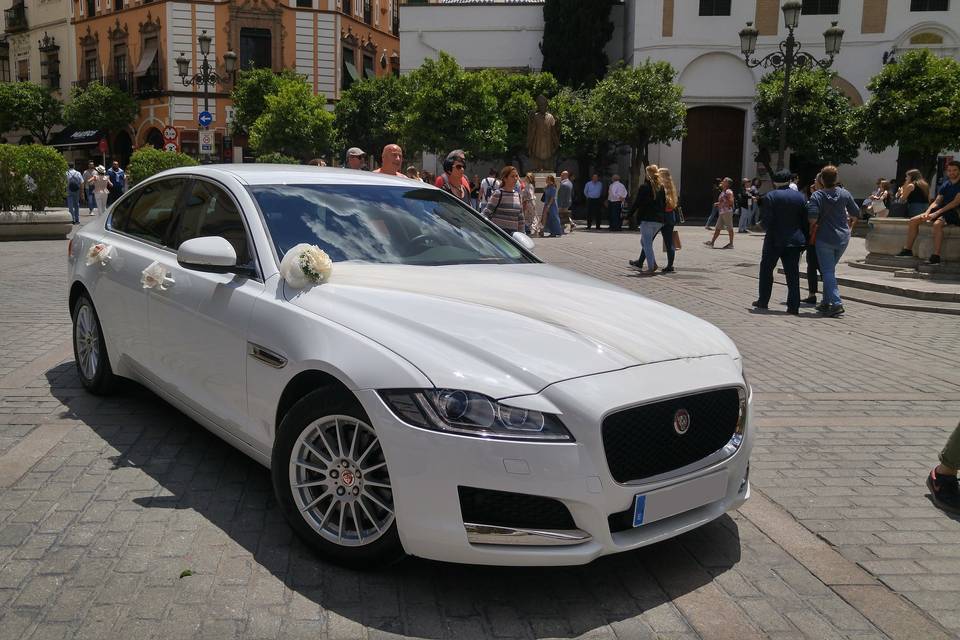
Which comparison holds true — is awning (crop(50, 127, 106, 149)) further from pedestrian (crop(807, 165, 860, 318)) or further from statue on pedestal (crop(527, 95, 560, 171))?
pedestrian (crop(807, 165, 860, 318))

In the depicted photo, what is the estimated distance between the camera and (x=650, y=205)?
1434 cm

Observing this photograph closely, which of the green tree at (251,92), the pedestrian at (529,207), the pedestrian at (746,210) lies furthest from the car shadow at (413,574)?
the green tree at (251,92)

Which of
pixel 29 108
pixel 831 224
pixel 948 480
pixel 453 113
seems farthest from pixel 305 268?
pixel 29 108

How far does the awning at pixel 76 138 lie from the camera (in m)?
47.9

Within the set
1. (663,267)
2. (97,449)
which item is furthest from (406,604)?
(663,267)

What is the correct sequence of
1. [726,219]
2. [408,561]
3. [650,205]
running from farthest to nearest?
1. [726,219]
2. [650,205]
3. [408,561]

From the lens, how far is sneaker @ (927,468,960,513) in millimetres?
4250

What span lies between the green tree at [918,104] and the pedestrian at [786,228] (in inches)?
855

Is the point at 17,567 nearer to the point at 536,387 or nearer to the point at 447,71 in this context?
the point at 536,387

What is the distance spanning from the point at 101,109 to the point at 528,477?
50.1 m

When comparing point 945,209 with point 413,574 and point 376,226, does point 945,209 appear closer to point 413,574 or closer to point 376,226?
point 376,226

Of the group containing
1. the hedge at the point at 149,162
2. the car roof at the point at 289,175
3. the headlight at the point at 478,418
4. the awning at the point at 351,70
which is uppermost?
the awning at the point at 351,70

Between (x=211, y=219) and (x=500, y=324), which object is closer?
(x=500, y=324)

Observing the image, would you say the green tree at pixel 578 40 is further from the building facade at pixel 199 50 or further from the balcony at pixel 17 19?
the balcony at pixel 17 19
